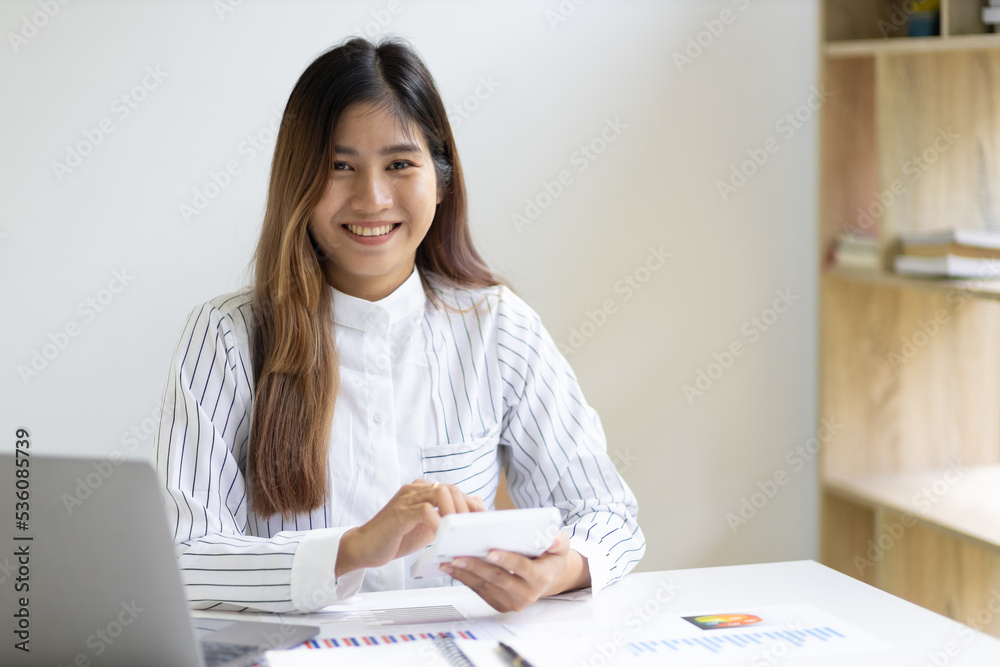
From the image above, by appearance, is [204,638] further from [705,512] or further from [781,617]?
[705,512]

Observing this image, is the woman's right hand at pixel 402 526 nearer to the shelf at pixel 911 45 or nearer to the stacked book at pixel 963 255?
the stacked book at pixel 963 255

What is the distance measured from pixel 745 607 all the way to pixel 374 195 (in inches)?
32.2

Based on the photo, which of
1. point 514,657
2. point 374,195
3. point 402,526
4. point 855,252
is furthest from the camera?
point 855,252

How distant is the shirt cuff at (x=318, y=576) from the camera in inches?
50.0

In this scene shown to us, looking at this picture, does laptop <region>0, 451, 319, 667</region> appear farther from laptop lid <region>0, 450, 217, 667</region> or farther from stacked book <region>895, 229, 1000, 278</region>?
stacked book <region>895, 229, 1000, 278</region>

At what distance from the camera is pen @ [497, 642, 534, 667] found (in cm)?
108

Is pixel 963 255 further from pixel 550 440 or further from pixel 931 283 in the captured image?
pixel 550 440

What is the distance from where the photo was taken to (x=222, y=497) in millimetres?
1466

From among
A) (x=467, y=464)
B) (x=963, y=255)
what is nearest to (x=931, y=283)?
(x=963, y=255)

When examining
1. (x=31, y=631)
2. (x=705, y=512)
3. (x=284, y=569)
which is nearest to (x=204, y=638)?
(x=284, y=569)

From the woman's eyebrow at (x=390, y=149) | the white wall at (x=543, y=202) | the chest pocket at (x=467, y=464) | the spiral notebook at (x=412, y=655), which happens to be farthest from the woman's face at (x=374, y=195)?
the white wall at (x=543, y=202)

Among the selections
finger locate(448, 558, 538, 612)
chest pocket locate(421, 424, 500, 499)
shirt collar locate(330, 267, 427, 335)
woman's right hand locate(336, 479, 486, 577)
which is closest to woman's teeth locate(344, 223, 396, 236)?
shirt collar locate(330, 267, 427, 335)

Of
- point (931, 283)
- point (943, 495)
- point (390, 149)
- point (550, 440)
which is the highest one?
point (390, 149)

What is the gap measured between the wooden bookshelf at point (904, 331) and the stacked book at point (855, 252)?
0.10 feet
